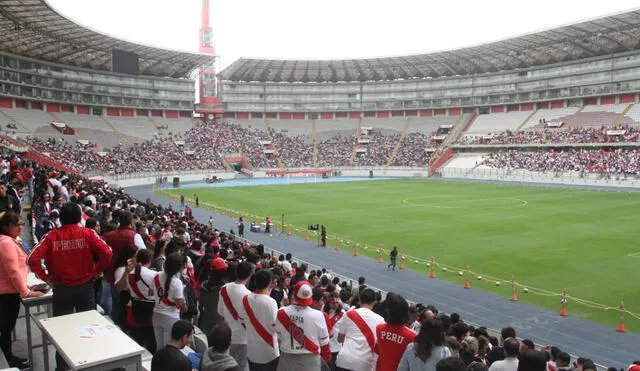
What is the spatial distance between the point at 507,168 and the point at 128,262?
69.1 m

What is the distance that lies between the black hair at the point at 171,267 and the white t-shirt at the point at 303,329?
1619 mm

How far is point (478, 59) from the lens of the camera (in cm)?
8525

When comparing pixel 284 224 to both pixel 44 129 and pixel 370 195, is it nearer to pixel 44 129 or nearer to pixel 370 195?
pixel 370 195

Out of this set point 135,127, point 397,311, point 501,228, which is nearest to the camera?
point 397,311

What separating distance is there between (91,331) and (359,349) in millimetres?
3031

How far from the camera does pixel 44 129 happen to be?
229ft

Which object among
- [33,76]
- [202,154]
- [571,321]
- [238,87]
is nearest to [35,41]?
[33,76]

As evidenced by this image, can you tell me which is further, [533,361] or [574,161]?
[574,161]

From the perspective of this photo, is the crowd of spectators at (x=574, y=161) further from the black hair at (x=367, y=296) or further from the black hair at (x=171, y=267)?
the black hair at (x=171, y=267)

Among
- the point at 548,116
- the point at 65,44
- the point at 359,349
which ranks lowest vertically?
the point at 359,349

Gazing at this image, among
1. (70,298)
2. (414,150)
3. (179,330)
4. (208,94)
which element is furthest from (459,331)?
(208,94)

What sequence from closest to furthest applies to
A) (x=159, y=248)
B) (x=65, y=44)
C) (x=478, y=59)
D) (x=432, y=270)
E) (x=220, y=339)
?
(x=220, y=339), (x=159, y=248), (x=432, y=270), (x=65, y=44), (x=478, y=59)

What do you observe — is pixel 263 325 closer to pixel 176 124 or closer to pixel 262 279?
pixel 262 279

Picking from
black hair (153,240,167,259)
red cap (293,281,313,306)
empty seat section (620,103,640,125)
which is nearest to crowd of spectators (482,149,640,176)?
empty seat section (620,103,640,125)
